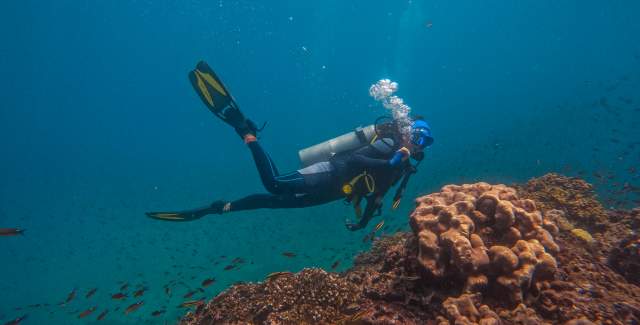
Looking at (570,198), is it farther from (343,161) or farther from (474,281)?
(474,281)

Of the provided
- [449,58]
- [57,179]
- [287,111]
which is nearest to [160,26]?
[287,111]

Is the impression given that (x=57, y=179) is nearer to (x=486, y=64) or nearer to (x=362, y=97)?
(x=362, y=97)

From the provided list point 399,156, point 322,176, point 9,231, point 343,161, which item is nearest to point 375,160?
point 399,156

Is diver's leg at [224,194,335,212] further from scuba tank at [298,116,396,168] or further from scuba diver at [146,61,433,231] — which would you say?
scuba tank at [298,116,396,168]

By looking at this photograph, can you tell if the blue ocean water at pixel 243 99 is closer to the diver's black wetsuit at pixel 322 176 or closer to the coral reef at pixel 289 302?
the diver's black wetsuit at pixel 322 176

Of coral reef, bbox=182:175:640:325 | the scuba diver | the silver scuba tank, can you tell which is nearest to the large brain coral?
coral reef, bbox=182:175:640:325

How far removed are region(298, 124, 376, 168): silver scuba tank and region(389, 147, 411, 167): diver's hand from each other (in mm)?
1112

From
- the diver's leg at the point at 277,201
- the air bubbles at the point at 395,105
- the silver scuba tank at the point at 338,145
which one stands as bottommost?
the diver's leg at the point at 277,201

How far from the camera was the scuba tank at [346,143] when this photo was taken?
7.29 m

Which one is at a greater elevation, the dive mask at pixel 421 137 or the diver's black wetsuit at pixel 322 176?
the dive mask at pixel 421 137

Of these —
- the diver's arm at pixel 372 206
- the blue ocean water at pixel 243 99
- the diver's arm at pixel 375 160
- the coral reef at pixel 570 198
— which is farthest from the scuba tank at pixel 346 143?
the blue ocean water at pixel 243 99

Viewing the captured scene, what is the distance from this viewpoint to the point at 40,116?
87.3 m

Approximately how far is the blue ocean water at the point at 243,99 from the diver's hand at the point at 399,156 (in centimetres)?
2770

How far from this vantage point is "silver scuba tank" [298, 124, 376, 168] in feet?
25.0
